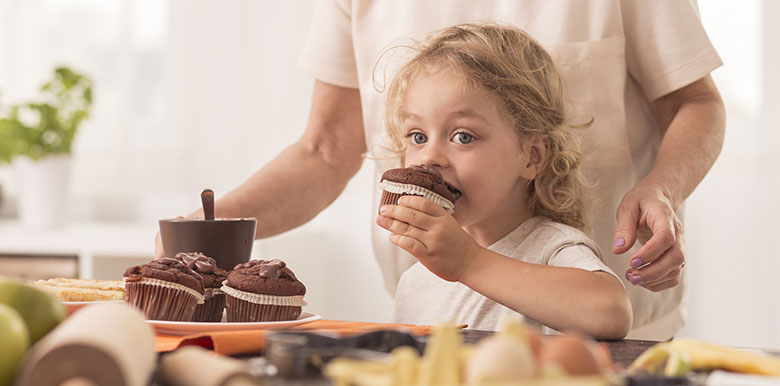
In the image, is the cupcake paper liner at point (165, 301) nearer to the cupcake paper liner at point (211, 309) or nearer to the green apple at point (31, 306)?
the cupcake paper liner at point (211, 309)

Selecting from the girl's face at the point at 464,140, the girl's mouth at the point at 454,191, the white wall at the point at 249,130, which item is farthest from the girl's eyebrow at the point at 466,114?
the white wall at the point at 249,130

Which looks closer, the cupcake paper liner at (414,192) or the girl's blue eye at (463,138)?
the cupcake paper liner at (414,192)

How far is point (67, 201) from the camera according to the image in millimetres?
3105

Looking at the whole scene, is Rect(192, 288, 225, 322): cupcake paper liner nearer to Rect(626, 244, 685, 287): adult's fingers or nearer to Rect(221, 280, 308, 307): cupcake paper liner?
Rect(221, 280, 308, 307): cupcake paper liner

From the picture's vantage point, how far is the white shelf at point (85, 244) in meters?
2.71

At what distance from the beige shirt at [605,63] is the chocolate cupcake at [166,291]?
0.72m

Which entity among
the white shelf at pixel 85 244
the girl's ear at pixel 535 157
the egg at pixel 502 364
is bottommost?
the white shelf at pixel 85 244

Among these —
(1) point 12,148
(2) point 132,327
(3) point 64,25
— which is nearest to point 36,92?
(3) point 64,25

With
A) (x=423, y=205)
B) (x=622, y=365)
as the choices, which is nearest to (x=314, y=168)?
(x=423, y=205)

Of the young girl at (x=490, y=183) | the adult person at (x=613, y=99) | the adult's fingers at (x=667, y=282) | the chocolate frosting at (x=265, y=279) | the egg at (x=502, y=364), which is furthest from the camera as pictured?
the adult person at (x=613, y=99)

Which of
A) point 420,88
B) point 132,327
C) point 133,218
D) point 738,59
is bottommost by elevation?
point 133,218

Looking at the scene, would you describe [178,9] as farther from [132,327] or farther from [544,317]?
[132,327]

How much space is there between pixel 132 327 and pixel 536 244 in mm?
982

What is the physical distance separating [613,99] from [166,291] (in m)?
0.96
